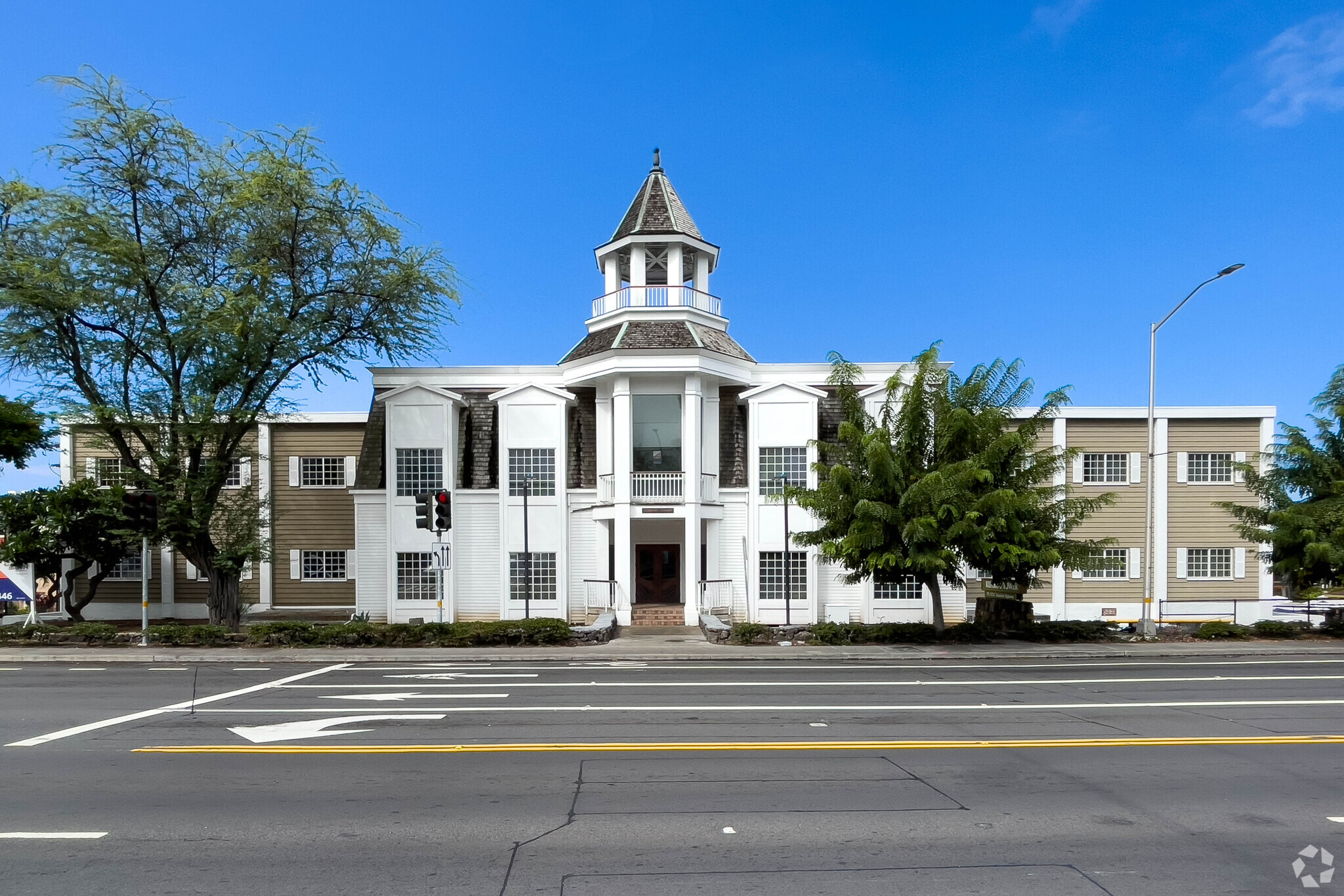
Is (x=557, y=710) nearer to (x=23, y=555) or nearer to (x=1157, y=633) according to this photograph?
(x=1157, y=633)

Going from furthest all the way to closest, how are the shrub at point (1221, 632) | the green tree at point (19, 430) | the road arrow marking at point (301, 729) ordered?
the green tree at point (19, 430) → the shrub at point (1221, 632) → the road arrow marking at point (301, 729)

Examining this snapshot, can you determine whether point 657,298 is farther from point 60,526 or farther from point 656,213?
point 60,526

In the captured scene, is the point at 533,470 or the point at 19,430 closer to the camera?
the point at 19,430

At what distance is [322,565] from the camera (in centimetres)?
3331

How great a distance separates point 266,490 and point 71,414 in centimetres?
840

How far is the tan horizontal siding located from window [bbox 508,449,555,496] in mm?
8457

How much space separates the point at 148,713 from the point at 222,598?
15720mm

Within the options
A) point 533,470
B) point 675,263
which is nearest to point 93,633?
point 533,470

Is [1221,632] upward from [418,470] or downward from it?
downward

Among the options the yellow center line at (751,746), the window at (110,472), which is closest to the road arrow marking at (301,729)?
the yellow center line at (751,746)

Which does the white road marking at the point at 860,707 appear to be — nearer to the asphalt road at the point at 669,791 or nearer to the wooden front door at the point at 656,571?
the asphalt road at the point at 669,791

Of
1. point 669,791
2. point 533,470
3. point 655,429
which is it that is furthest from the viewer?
point 533,470

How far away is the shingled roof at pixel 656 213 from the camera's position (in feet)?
99.1

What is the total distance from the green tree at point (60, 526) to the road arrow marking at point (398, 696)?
53.1ft
